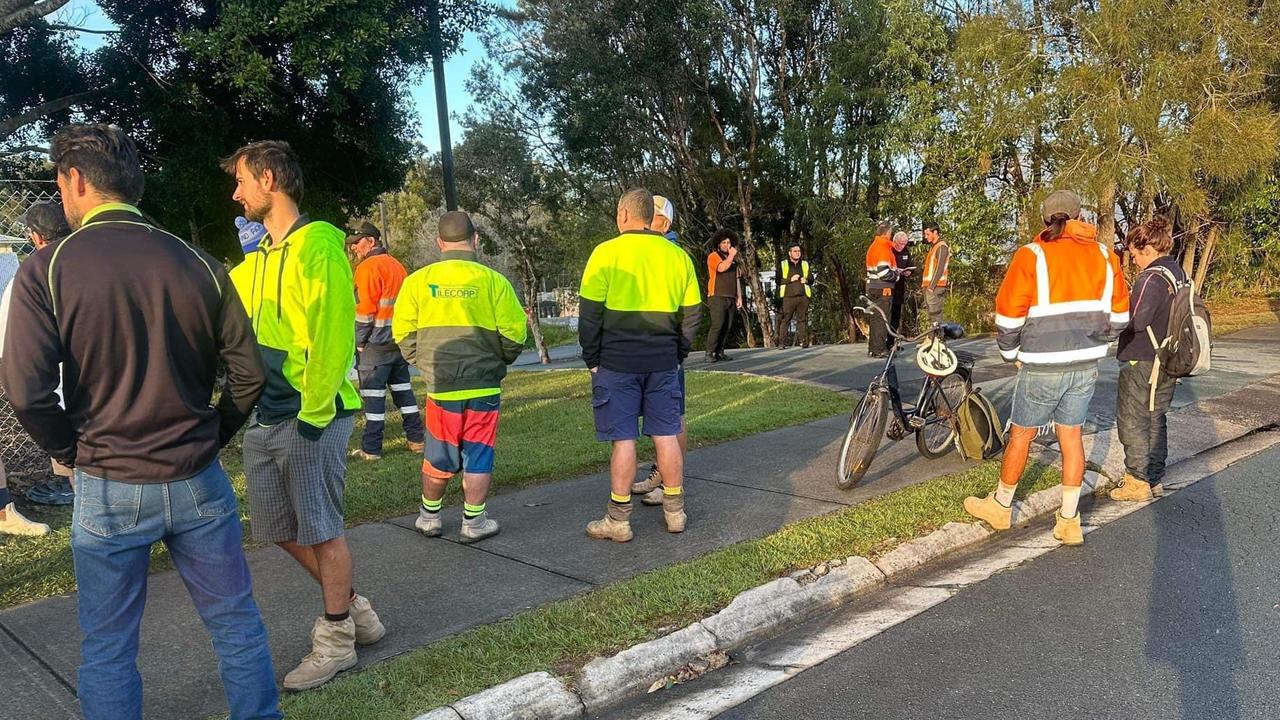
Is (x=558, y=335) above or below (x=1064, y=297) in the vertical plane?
below

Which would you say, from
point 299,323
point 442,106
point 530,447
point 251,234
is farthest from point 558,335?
point 299,323

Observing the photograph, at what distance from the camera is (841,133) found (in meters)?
19.0

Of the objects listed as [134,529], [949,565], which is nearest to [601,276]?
[949,565]

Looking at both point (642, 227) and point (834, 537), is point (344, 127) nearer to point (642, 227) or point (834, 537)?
point (642, 227)

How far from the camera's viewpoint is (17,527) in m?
5.21

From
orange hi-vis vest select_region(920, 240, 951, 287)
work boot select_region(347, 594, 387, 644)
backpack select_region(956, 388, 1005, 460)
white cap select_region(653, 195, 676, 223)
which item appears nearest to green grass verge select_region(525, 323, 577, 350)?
orange hi-vis vest select_region(920, 240, 951, 287)

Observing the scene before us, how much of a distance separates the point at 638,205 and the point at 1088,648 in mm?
3156

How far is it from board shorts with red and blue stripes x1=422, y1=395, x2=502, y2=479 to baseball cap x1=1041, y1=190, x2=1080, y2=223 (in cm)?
335

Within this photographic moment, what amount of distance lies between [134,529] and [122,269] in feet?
2.51

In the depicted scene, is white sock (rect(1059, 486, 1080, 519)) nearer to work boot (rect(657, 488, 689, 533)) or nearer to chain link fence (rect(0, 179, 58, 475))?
work boot (rect(657, 488, 689, 533))

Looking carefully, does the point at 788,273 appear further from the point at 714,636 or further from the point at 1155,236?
the point at 714,636

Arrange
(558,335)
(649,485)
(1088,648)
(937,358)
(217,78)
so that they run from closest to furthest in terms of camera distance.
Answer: (1088,648) → (649,485) → (937,358) → (217,78) → (558,335)

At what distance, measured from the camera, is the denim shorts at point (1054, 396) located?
16.1 feet

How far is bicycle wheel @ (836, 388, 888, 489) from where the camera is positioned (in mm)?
5816
